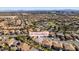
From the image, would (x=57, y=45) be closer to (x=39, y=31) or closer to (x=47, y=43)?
(x=47, y=43)

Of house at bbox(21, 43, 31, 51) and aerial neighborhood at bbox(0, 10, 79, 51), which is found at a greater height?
aerial neighborhood at bbox(0, 10, 79, 51)

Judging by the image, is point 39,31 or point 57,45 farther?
point 39,31

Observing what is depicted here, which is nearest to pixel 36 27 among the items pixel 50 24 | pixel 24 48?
pixel 50 24

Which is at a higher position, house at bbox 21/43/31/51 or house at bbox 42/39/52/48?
house at bbox 42/39/52/48

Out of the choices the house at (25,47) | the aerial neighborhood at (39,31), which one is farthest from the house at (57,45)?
the house at (25,47)

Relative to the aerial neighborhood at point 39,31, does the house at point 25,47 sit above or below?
below

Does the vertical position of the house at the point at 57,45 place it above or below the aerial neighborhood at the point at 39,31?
below

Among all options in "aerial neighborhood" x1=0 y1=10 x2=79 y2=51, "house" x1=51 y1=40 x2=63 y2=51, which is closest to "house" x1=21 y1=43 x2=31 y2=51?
"aerial neighborhood" x1=0 y1=10 x2=79 y2=51

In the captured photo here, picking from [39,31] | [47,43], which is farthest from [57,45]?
[39,31]

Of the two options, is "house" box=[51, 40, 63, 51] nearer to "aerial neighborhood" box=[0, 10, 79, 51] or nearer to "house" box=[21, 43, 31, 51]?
"aerial neighborhood" box=[0, 10, 79, 51]

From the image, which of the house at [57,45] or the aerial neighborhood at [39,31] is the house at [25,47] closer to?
the aerial neighborhood at [39,31]
